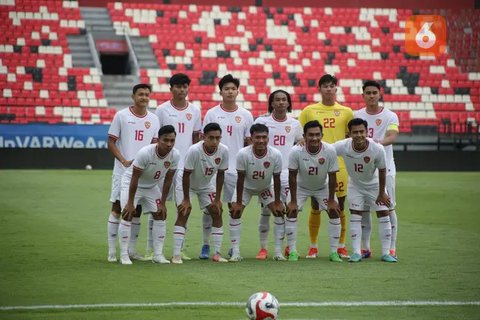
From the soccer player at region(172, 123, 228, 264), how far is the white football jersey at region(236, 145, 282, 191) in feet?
0.74

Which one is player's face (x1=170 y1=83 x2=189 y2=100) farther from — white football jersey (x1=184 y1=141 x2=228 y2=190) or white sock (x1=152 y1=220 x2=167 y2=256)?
white sock (x1=152 y1=220 x2=167 y2=256)

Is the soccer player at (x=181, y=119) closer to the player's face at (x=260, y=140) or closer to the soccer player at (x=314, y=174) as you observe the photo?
the player's face at (x=260, y=140)

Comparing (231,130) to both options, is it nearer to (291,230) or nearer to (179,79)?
(179,79)

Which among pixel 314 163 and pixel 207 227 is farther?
pixel 207 227

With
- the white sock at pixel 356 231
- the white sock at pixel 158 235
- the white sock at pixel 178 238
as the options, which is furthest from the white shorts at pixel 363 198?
the white sock at pixel 158 235

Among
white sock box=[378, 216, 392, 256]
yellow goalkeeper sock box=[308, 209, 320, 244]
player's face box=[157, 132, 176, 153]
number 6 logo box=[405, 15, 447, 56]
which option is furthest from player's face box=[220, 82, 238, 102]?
number 6 logo box=[405, 15, 447, 56]

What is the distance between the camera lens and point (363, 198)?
11.5 metres

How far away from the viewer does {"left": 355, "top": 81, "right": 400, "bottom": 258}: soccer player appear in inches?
465

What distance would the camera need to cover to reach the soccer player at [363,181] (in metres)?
11.3

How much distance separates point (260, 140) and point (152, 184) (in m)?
1.28

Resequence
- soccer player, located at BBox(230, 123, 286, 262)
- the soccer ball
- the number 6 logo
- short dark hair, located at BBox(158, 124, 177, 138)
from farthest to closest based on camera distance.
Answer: the number 6 logo → soccer player, located at BBox(230, 123, 286, 262) → short dark hair, located at BBox(158, 124, 177, 138) → the soccer ball

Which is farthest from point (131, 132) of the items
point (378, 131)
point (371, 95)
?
point (378, 131)

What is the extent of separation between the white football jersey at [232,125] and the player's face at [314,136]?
3.15 ft

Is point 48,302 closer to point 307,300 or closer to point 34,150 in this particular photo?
point 307,300
